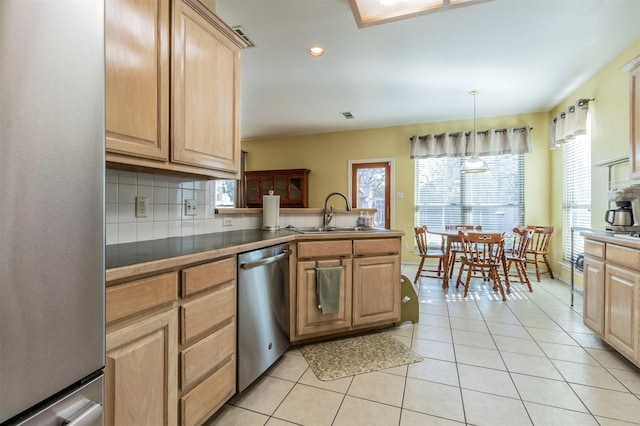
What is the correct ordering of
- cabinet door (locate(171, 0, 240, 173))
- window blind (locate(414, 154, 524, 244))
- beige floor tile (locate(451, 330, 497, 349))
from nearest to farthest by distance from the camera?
cabinet door (locate(171, 0, 240, 173))
beige floor tile (locate(451, 330, 497, 349))
window blind (locate(414, 154, 524, 244))

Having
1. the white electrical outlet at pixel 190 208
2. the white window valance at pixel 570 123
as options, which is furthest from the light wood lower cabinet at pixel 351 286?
the white window valance at pixel 570 123

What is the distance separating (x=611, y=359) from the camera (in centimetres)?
203

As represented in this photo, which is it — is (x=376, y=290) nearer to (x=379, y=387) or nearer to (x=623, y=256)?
(x=379, y=387)

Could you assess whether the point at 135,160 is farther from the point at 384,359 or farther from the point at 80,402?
the point at 384,359

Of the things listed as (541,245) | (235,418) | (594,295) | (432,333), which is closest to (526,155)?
(541,245)

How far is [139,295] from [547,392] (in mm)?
2148

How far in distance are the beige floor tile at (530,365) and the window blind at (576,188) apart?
240 cm

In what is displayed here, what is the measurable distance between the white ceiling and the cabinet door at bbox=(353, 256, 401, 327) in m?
2.01

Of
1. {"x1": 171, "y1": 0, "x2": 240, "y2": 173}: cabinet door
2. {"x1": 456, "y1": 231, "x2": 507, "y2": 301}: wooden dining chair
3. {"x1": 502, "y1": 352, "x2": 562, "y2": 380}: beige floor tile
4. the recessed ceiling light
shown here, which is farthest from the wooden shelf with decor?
{"x1": 502, "y1": 352, "x2": 562, "y2": 380}: beige floor tile

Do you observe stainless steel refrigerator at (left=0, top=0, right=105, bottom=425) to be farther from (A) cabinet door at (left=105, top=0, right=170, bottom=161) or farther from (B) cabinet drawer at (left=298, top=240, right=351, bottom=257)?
(B) cabinet drawer at (left=298, top=240, right=351, bottom=257)

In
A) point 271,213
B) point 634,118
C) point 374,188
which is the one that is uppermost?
point 634,118

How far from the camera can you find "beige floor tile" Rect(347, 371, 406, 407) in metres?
1.61

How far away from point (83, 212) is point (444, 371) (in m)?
2.09

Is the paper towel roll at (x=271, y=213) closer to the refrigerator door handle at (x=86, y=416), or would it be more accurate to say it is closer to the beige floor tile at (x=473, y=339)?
the beige floor tile at (x=473, y=339)
